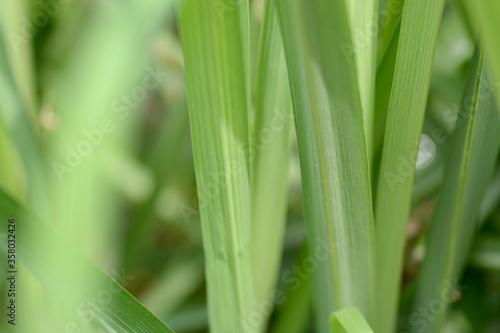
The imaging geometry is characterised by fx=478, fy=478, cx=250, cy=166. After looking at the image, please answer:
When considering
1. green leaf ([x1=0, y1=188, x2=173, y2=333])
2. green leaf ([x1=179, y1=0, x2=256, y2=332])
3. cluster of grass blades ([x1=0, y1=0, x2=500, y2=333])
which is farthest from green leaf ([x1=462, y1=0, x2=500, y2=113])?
green leaf ([x1=0, y1=188, x2=173, y2=333])

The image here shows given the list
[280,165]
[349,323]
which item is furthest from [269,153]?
[349,323]

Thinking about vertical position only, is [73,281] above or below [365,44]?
below

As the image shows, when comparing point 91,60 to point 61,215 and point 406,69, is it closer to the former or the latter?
point 61,215

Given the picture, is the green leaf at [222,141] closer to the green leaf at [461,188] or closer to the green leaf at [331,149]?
the green leaf at [331,149]

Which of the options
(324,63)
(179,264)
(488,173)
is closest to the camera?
(324,63)

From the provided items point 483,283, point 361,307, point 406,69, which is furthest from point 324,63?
point 483,283

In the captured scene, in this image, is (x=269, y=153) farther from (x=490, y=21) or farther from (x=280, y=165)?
(x=490, y=21)
